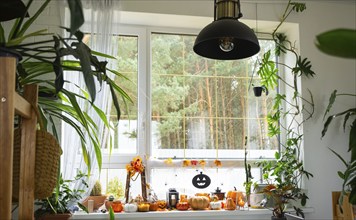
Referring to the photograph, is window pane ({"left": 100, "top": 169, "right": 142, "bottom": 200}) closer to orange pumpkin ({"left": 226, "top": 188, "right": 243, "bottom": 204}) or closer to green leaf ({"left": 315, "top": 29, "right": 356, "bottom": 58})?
orange pumpkin ({"left": 226, "top": 188, "right": 243, "bottom": 204})

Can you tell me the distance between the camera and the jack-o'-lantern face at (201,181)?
11.4 ft

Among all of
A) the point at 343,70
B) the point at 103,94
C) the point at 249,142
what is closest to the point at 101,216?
the point at 103,94

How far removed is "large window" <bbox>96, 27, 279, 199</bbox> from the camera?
349 centimetres

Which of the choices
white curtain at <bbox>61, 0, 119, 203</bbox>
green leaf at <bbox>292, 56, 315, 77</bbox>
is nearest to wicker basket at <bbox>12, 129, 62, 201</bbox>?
white curtain at <bbox>61, 0, 119, 203</bbox>

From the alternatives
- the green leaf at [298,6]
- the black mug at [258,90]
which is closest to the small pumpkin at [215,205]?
the black mug at [258,90]

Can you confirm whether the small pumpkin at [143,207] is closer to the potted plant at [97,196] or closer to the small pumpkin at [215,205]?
the potted plant at [97,196]

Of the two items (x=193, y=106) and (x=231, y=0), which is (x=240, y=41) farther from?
(x=193, y=106)

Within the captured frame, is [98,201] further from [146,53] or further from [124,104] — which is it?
[146,53]

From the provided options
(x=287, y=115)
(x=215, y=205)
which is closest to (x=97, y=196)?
(x=215, y=205)

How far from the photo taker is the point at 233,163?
3.61 meters

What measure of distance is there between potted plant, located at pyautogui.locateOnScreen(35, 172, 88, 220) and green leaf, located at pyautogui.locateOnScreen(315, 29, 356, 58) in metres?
2.08

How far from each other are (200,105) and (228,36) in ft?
5.69

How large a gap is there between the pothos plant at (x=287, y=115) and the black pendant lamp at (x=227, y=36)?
4.71 ft

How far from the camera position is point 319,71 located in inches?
141
